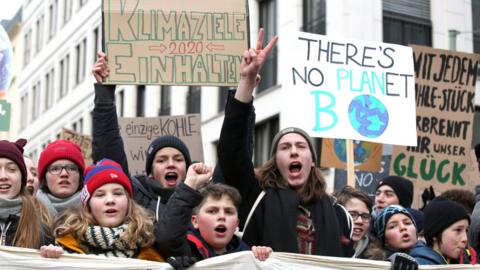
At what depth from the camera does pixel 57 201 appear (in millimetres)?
5879

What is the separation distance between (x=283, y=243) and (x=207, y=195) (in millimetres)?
462

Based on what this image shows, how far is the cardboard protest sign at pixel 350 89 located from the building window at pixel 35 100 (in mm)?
34233

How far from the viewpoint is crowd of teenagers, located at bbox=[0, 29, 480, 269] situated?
4.89m

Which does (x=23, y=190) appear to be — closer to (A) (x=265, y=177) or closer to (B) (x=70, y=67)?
(A) (x=265, y=177)

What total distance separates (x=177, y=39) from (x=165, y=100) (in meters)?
20.6

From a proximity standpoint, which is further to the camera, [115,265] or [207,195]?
[207,195]

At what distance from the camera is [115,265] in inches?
183

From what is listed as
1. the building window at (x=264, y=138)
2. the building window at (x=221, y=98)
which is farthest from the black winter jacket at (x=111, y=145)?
the building window at (x=221, y=98)

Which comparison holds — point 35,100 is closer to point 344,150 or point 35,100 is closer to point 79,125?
A: point 79,125

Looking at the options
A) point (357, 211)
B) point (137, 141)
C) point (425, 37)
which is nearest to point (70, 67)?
point (425, 37)

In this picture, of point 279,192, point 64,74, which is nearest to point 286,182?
point 279,192

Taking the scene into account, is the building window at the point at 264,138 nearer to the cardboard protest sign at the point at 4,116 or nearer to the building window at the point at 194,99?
the building window at the point at 194,99

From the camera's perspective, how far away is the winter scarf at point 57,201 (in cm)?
577

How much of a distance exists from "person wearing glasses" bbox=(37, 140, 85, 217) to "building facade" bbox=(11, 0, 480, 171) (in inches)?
518
